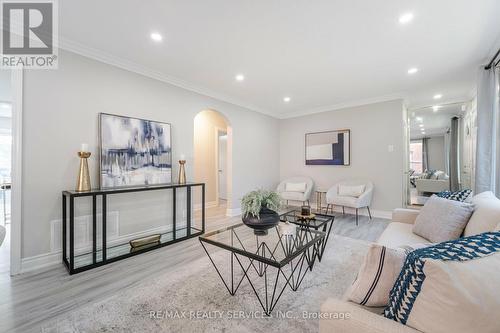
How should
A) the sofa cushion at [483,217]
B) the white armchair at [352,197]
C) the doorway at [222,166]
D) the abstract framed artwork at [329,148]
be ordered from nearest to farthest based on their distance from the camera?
the sofa cushion at [483,217] → the white armchair at [352,197] → the abstract framed artwork at [329,148] → the doorway at [222,166]

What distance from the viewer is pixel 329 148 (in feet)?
16.6

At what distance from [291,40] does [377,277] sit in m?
2.41

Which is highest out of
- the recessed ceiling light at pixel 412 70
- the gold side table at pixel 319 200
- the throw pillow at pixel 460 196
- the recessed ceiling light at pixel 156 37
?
the recessed ceiling light at pixel 412 70

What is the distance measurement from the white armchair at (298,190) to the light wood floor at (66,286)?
2.72 m

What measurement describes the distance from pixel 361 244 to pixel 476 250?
2.40 meters

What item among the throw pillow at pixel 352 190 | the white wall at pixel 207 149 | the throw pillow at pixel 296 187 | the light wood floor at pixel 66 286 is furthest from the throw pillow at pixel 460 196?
the white wall at pixel 207 149

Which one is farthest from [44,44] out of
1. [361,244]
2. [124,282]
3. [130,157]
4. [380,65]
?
[361,244]

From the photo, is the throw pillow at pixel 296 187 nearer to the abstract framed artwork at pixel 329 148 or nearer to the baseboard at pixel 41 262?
the abstract framed artwork at pixel 329 148

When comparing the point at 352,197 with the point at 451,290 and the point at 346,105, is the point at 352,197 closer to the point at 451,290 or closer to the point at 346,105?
the point at 346,105

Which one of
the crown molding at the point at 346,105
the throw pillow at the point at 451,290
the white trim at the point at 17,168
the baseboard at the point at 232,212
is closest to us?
the throw pillow at the point at 451,290

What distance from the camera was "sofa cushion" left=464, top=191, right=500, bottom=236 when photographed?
137 cm

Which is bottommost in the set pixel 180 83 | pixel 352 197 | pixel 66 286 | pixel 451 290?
pixel 66 286

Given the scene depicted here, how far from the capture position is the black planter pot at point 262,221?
→ 76.5 inches

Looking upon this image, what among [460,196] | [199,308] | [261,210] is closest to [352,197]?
[460,196]
